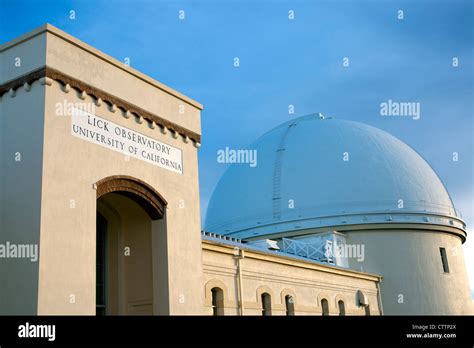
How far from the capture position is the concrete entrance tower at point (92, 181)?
10398 mm

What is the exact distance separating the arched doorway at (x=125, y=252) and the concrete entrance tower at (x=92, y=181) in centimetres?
3

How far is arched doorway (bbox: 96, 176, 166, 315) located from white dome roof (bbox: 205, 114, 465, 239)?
1539 cm

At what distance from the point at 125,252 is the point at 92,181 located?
3.12 meters

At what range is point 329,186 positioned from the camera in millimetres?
29156

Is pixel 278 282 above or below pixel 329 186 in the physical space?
below

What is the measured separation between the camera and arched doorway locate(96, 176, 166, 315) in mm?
13508

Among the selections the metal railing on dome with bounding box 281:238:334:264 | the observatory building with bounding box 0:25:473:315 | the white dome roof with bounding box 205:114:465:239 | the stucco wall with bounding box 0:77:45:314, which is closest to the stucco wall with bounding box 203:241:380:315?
the observatory building with bounding box 0:25:473:315

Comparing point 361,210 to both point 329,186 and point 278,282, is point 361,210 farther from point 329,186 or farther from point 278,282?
point 278,282

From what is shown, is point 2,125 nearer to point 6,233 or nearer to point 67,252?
point 6,233

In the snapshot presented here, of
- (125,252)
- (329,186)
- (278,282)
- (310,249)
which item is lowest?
(278,282)

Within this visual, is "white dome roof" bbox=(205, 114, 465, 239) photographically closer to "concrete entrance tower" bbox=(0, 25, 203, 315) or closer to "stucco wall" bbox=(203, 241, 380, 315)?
"stucco wall" bbox=(203, 241, 380, 315)

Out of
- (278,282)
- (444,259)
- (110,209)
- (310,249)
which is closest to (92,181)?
(110,209)

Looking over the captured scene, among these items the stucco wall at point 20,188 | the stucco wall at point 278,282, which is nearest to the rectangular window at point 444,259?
the stucco wall at point 278,282
